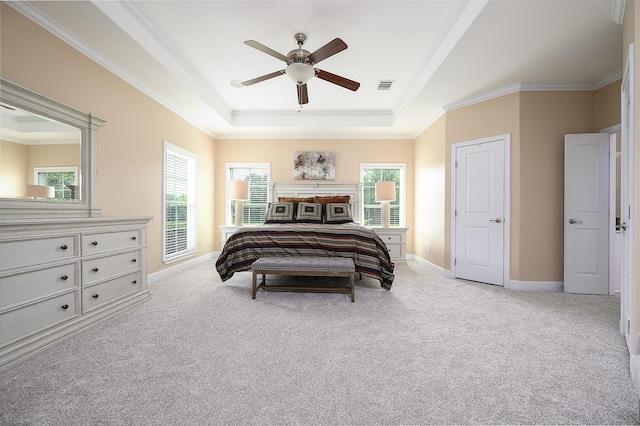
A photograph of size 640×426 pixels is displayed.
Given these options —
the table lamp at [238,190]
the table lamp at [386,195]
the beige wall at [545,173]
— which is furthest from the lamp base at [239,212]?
the beige wall at [545,173]

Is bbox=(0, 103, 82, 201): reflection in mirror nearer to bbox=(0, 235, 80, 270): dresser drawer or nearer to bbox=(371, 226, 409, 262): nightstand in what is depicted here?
bbox=(0, 235, 80, 270): dresser drawer

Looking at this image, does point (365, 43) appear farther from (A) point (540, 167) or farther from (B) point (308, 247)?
(A) point (540, 167)

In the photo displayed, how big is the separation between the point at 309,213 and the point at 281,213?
1.65 ft

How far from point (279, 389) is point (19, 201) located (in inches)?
96.8

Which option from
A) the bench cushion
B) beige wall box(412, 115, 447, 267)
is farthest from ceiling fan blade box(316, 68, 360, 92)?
beige wall box(412, 115, 447, 267)

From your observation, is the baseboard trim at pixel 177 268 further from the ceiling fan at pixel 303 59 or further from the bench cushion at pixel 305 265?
the ceiling fan at pixel 303 59

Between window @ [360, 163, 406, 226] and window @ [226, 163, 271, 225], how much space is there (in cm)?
215

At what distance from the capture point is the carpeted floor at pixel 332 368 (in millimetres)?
1323

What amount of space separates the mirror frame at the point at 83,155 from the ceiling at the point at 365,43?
0.70m

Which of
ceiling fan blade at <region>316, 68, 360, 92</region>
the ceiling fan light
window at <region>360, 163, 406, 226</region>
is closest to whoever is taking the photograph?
the ceiling fan light

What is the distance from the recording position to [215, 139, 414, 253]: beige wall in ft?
18.9

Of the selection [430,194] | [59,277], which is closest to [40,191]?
[59,277]

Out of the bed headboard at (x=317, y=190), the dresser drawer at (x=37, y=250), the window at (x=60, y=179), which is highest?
the bed headboard at (x=317, y=190)

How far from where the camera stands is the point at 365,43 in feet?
10.0
